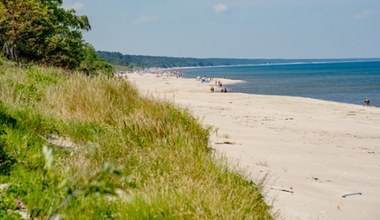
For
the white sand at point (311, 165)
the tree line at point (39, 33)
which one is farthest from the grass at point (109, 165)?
the tree line at point (39, 33)

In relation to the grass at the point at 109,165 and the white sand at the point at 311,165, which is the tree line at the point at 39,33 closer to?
the white sand at the point at 311,165

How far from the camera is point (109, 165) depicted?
1328 millimetres

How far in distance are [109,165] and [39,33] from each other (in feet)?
88.9

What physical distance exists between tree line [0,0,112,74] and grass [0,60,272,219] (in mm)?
14364

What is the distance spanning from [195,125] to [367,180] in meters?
3.19

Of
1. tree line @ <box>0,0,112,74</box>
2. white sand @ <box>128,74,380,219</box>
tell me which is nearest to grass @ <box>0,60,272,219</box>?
white sand @ <box>128,74,380,219</box>

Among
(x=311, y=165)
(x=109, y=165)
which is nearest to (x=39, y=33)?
(x=311, y=165)

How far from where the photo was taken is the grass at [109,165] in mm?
3998

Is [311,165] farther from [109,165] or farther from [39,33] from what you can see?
[39,33]

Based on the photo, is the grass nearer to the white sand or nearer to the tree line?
the white sand

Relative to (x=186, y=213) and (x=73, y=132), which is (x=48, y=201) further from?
Result: (x=73, y=132)

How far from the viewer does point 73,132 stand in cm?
730

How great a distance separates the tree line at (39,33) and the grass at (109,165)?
14.4 metres

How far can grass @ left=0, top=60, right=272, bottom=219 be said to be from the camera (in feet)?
13.1
